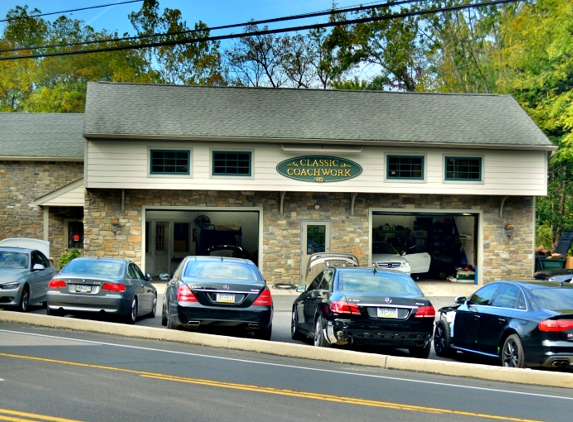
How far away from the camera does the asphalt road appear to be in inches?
316

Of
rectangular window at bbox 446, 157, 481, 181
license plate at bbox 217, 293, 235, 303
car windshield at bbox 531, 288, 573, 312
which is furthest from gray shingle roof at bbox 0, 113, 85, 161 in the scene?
car windshield at bbox 531, 288, 573, 312

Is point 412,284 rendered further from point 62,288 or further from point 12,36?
point 12,36

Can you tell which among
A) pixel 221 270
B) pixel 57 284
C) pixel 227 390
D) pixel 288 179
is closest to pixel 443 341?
pixel 221 270

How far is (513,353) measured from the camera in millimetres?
11812

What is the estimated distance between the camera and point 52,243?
3303 centimetres

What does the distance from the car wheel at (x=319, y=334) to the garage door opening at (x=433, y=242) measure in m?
16.3

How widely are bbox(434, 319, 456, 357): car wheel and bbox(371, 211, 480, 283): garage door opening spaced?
15136 millimetres

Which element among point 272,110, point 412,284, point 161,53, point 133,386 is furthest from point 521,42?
point 133,386

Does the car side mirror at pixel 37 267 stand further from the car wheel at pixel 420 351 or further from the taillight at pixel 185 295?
the car wheel at pixel 420 351

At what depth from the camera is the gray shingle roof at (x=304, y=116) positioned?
90.7 feet

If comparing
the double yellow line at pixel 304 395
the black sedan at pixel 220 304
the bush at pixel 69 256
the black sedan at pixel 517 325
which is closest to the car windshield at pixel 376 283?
the black sedan at pixel 517 325

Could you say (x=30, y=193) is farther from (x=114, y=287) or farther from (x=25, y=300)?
(x=114, y=287)

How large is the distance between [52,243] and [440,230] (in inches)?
641

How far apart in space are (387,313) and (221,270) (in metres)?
3.62
